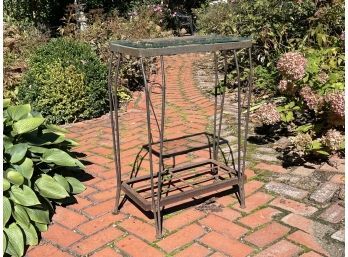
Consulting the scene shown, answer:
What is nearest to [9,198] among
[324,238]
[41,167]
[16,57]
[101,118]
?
[41,167]

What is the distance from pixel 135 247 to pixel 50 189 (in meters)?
0.71

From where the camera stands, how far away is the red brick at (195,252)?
259 centimetres

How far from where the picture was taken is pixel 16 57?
23.1 feet

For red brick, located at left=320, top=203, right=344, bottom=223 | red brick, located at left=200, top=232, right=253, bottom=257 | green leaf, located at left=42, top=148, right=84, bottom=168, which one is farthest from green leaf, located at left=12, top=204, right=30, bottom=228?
red brick, located at left=320, top=203, right=344, bottom=223

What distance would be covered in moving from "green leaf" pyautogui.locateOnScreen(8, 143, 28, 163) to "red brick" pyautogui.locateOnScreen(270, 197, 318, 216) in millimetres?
1691

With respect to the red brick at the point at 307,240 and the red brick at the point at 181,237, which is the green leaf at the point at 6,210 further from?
the red brick at the point at 307,240

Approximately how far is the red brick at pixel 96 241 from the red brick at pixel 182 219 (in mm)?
319

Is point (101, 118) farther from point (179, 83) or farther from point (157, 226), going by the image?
point (157, 226)

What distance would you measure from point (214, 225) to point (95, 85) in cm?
306

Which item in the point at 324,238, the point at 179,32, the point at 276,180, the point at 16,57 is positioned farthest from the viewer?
the point at 179,32

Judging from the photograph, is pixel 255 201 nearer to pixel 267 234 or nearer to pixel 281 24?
pixel 267 234

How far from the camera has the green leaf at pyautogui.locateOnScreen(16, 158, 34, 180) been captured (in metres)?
2.81

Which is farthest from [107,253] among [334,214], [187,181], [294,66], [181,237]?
[294,66]

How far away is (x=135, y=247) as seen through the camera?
2688mm
